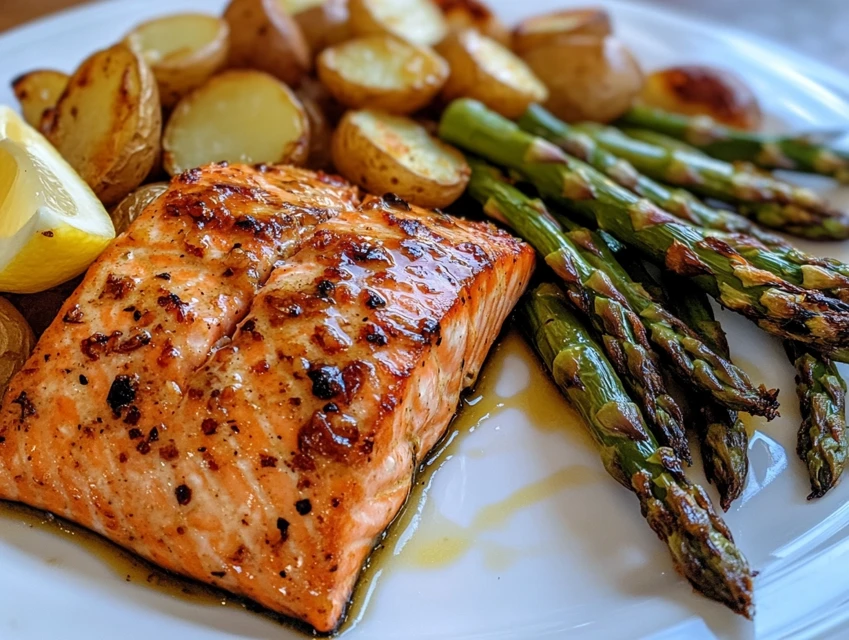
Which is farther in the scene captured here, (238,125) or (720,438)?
(238,125)

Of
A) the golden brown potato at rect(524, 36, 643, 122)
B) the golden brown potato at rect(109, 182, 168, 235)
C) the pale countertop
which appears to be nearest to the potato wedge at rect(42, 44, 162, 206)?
the golden brown potato at rect(109, 182, 168, 235)

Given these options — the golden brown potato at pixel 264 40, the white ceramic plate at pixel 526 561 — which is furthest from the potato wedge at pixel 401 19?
the white ceramic plate at pixel 526 561

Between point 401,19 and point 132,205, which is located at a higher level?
point 401,19

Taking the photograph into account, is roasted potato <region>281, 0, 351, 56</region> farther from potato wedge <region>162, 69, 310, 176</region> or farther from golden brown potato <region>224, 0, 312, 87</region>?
potato wedge <region>162, 69, 310, 176</region>

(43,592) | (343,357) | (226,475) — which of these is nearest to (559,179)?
(343,357)

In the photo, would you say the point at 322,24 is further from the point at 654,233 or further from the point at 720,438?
the point at 720,438

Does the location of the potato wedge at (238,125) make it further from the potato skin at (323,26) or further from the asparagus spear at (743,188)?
the asparagus spear at (743,188)

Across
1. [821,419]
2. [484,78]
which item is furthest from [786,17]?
[821,419]
